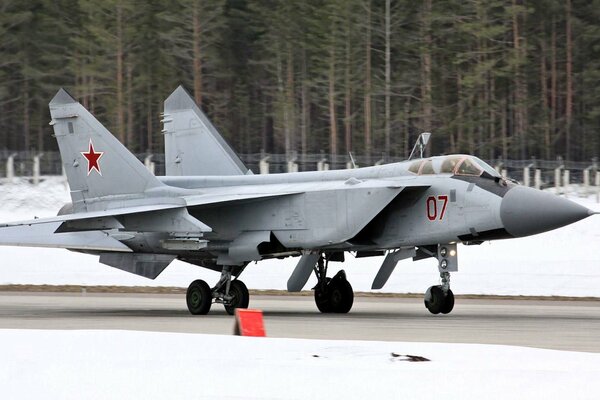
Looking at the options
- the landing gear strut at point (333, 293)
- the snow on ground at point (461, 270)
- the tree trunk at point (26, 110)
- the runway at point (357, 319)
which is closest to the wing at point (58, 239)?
the runway at point (357, 319)

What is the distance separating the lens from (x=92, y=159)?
57.2ft

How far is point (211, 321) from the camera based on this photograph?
14289 mm

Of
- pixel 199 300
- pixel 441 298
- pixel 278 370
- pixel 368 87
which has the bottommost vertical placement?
pixel 199 300

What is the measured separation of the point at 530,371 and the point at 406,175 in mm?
8609

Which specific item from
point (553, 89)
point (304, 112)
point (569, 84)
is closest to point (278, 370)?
point (569, 84)

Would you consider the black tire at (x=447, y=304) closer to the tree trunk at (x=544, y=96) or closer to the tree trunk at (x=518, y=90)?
the tree trunk at (x=518, y=90)

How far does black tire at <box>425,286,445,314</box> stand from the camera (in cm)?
1488

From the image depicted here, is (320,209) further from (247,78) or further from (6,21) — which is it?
(247,78)

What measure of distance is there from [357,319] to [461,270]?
891 cm

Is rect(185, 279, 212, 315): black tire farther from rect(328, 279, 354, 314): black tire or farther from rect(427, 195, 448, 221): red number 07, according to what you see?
rect(427, 195, 448, 221): red number 07

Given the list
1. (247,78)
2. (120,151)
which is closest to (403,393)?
(120,151)

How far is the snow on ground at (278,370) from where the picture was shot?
655cm

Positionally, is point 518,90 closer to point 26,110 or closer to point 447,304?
point 26,110

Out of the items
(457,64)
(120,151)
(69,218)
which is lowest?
(69,218)
